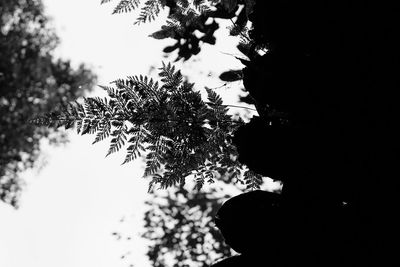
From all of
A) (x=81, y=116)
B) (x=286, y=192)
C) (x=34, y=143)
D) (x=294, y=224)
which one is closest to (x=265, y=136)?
(x=286, y=192)

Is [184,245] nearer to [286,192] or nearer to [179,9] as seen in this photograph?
[179,9]

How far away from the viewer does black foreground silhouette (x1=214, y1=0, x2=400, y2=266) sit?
0.78 m

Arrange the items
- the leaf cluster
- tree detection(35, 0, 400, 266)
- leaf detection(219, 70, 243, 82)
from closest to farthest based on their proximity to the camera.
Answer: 1. tree detection(35, 0, 400, 266)
2. the leaf cluster
3. leaf detection(219, 70, 243, 82)

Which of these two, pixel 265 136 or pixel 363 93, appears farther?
pixel 265 136

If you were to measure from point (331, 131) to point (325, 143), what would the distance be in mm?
37

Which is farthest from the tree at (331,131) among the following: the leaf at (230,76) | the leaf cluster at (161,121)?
the leaf at (230,76)

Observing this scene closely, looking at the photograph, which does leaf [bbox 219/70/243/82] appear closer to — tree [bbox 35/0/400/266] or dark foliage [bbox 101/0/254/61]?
dark foliage [bbox 101/0/254/61]

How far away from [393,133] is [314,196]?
24 cm

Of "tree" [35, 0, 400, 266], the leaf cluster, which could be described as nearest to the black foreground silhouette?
"tree" [35, 0, 400, 266]

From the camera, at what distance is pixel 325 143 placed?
0.89m

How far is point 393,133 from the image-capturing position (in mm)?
803

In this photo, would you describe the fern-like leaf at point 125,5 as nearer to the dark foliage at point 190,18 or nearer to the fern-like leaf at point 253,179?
the dark foliage at point 190,18

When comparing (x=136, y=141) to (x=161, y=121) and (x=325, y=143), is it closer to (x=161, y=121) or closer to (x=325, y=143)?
(x=161, y=121)

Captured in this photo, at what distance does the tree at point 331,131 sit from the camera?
0.78 m
